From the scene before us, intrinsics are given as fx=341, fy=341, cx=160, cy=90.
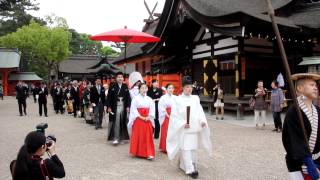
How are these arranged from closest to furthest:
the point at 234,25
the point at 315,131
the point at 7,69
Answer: the point at 315,131 < the point at 234,25 < the point at 7,69

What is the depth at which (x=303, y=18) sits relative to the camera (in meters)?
14.9

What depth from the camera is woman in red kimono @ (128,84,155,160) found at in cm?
677

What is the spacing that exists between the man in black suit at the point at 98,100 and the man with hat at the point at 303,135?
28.8 feet

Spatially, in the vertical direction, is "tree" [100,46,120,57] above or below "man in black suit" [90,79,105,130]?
above

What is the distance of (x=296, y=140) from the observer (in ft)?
9.37

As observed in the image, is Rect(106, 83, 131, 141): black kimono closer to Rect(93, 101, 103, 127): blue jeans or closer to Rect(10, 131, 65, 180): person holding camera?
Rect(93, 101, 103, 127): blue jeans

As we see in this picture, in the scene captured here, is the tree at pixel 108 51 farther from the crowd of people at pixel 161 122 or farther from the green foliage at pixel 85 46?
the crowd of people at pixel 161 122

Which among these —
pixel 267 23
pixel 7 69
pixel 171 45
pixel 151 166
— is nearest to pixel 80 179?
pixel 151 166

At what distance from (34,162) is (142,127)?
4318mm

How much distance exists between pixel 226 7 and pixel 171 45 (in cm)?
398

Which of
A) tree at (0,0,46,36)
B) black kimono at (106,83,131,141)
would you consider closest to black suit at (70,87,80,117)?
black kimono at (106,83,131,141)

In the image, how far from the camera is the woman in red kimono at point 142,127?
267 inches

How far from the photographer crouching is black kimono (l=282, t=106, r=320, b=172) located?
1.93 metres

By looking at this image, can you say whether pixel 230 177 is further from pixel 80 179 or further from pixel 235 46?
pixel 235 46
